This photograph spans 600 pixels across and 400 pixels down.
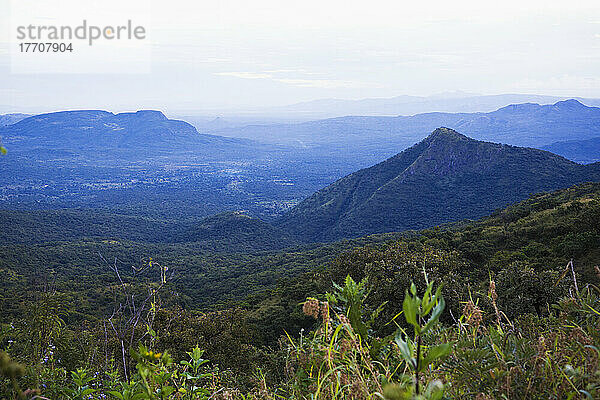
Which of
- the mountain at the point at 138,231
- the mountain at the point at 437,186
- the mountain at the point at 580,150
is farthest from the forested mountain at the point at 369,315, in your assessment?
the mountain at the point at 580,150

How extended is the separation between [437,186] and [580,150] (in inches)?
6280

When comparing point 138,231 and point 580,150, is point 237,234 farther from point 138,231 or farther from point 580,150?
point 580,150

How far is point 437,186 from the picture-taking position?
67062mm

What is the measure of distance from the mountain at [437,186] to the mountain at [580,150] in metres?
140

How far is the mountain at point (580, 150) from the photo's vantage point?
175625mm

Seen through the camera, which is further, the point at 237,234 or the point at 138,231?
the point at 138,231

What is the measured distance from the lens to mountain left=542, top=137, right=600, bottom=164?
176 m

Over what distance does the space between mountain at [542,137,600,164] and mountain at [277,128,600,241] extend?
5527 inches

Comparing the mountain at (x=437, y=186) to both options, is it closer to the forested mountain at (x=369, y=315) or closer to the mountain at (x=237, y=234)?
the mountain at (x=237, y=234)

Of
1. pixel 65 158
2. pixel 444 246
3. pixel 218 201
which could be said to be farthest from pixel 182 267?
pixel 65 158

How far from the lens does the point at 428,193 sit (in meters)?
65.9

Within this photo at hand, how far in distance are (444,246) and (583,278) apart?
816 cm

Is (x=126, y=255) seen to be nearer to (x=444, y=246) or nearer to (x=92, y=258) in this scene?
(x=92, y=258)

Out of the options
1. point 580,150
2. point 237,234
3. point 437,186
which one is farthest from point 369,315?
point 580,150
